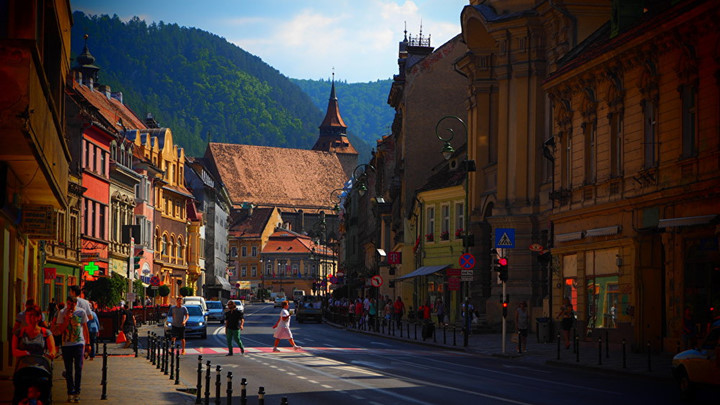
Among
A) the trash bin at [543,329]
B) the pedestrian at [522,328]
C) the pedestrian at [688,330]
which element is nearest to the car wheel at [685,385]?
the pedestrian at [688,330]

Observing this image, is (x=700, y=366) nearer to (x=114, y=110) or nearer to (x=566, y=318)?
(x=566, y=318)

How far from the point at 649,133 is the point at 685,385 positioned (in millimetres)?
14057

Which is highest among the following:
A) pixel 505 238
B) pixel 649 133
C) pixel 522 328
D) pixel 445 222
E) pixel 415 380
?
pixel 649 133

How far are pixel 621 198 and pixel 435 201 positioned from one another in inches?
1214

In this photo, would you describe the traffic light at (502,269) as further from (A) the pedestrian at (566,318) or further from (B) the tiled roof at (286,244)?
(B) the tiled roof at (286,244)

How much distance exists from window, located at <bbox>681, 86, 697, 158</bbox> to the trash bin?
13.5m

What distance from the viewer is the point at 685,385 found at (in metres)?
20.1

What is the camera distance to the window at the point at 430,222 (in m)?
Answer: 65.8

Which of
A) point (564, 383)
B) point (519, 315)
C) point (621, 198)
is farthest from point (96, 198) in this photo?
point (564, 383)

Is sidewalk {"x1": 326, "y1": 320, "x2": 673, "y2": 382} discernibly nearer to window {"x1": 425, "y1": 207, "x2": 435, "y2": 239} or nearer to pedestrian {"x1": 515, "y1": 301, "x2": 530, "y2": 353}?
pedestrian {"x1": 515, "y1": 301, "x2": 530, "y2": 353}

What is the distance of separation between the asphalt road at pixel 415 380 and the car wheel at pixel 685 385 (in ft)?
0.68

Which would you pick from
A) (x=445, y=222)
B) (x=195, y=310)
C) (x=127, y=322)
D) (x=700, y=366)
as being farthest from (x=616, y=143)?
(x=445, y=222)

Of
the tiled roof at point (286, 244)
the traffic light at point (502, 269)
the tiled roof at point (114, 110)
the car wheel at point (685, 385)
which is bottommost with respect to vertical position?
the car wheel at point (685, 385)

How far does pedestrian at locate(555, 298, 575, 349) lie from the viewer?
3681cm
